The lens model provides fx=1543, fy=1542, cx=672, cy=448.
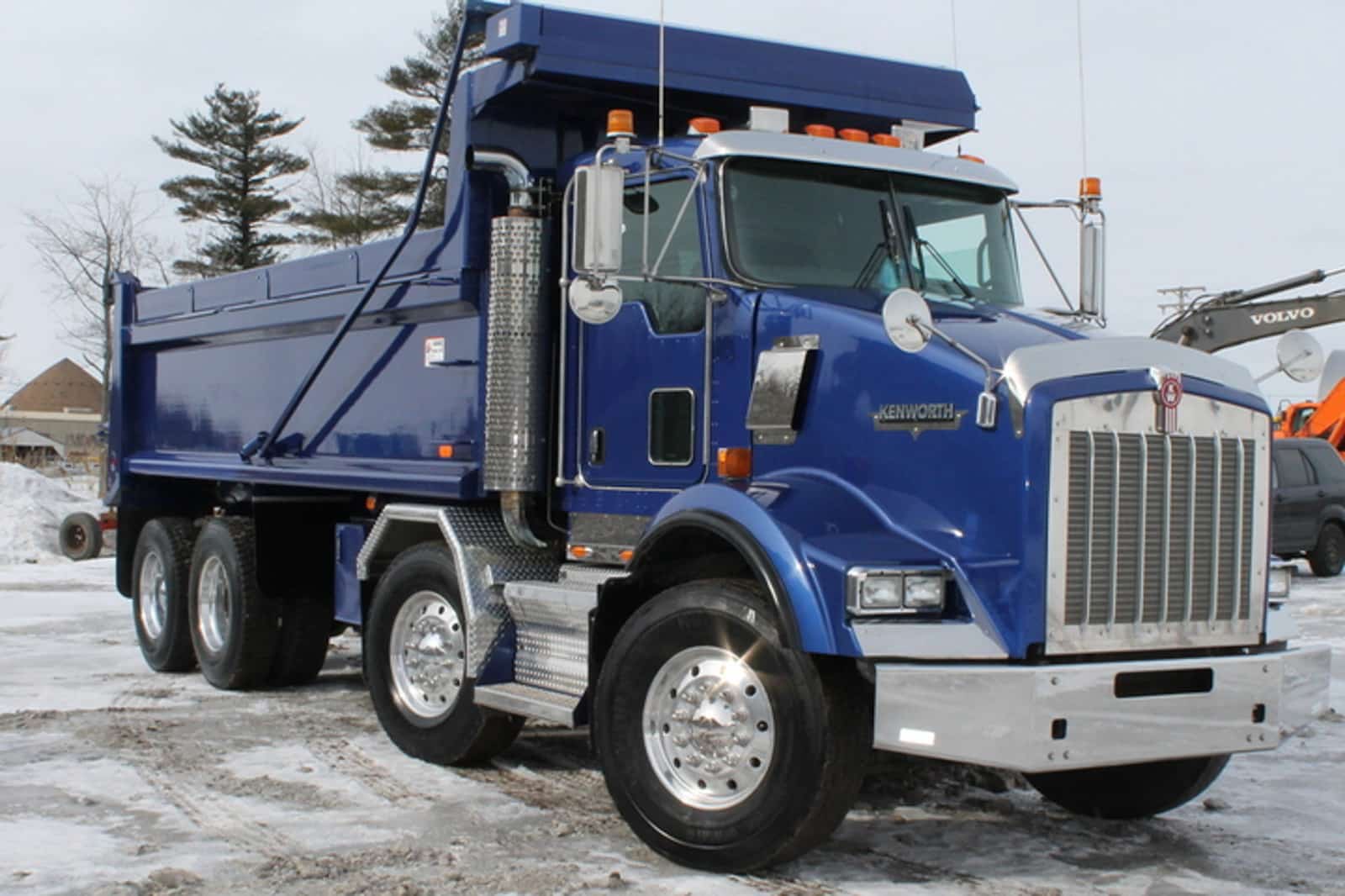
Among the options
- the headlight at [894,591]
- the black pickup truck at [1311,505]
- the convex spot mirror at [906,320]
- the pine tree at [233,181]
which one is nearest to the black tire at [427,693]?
the headlight at [894,591]

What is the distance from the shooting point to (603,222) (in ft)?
19.1

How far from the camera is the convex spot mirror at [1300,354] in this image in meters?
6.23

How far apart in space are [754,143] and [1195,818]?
347 cm

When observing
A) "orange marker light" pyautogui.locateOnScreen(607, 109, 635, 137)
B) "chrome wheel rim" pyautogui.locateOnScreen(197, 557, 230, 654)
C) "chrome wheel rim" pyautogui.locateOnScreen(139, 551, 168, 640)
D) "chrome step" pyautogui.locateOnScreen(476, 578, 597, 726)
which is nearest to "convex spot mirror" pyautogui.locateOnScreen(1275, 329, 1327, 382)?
"orange marker light" pyautogui.locateOnScreen(607, 109, 635, 137)

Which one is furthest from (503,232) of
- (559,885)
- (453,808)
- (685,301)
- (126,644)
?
(126,644)

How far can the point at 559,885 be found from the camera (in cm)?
541

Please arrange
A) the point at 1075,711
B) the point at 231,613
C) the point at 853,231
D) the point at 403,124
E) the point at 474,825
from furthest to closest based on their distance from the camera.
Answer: the point at 403,124, the point at 231,613, the point at 853,231, the point at 474,825, the point at 1075,711

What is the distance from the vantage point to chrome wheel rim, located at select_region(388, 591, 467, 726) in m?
7.62

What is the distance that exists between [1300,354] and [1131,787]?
1945 mm

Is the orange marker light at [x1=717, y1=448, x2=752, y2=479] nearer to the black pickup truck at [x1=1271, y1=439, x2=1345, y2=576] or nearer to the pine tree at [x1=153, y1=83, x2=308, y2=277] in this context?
the black pickup truck at [x1=1271, y1=439, x2=1345, y2=576]

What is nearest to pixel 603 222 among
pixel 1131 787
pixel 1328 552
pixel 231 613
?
pixel 1131 787

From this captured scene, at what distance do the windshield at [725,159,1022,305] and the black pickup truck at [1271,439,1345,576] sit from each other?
14.8m

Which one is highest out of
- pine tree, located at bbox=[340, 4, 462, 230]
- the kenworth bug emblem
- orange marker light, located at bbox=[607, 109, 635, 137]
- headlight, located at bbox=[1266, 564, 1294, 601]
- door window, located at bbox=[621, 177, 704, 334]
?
pine tree, located at bbox=[340, 4, 462, 230]

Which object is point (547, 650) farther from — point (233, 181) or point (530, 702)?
point (233, 181)
